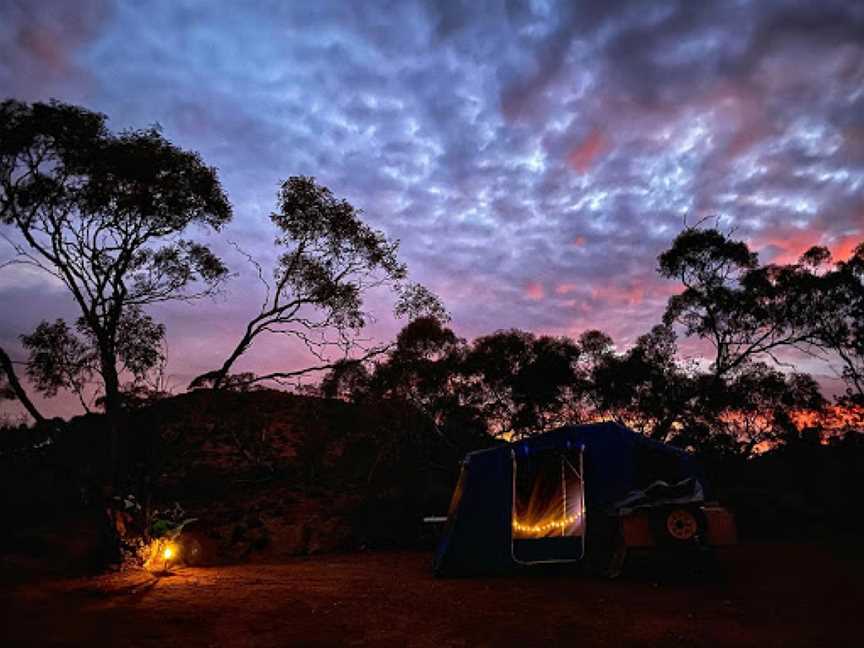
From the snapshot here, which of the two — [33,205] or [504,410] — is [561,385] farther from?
[33,205]

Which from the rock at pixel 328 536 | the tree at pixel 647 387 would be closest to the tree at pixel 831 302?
the tree at pixel 647 387

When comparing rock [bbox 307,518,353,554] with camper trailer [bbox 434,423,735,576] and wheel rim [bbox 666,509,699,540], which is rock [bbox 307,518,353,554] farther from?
wheel rim [bbox 666,509,699,540]

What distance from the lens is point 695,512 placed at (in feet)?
28.8

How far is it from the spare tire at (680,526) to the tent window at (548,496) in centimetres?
168

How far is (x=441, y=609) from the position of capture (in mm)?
7488

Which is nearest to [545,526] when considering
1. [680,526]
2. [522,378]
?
[680,526]

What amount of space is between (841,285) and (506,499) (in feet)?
58.6

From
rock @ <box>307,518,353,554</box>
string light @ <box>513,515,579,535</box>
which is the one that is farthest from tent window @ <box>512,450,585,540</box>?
rock @ <box>307,518,353,554</box>

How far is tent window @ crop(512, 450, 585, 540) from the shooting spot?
33.9 feet

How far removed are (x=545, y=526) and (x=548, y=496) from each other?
0.57 m

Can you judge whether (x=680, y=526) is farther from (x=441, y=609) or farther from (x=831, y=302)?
(x=831, y=302)

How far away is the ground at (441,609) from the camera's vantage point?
5887 millimetres

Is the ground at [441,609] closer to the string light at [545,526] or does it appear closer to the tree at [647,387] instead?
the string light at [545,526]

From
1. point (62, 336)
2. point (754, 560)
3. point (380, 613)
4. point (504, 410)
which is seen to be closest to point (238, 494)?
point (62, 336)
